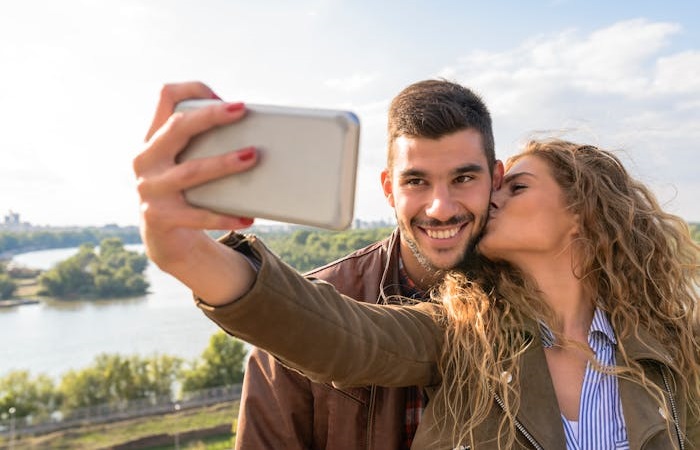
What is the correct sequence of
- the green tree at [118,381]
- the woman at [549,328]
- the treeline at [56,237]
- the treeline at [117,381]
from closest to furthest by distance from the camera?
the woman at [549,328], the treeline at [117,381], the green tree at [118,381], the treeline at [56,237]

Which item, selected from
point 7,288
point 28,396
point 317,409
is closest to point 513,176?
point 317,409

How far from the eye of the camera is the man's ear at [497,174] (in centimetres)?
145

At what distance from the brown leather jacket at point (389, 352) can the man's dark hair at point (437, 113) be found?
0.34 meters

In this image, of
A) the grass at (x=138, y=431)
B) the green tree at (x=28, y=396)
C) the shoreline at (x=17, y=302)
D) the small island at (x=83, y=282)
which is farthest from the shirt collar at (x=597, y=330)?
the shoreline at (x=17, y=302)

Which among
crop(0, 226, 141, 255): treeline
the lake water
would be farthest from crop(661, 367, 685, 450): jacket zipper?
crop(0, 226, 141, 255): treeline

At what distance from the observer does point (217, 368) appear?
58.7 ft

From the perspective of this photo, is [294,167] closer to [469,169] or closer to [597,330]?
[469,169]

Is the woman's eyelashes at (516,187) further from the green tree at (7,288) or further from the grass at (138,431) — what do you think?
the green tree at (7,288)

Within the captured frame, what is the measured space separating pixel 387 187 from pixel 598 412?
61 centimetres

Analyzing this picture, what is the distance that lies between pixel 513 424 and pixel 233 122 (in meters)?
0.78

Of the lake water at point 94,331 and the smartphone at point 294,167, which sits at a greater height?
the smartphone at point 294,167

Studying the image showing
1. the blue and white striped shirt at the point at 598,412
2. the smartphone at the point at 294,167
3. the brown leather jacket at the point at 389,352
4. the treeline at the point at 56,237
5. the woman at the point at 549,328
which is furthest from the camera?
the treeline at the point at 56,237

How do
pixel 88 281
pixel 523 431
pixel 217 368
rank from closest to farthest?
pixel 523 431, pixel 217 368, pixel 88 281

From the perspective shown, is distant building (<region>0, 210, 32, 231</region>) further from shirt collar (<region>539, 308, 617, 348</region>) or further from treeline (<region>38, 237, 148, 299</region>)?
shirt collar (<region>539, 308, 617, 348</region>)
